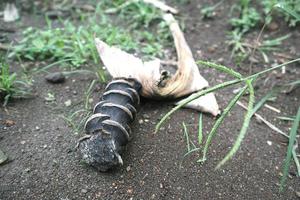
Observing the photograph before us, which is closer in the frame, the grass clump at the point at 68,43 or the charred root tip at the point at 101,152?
the charred root tip at the point at 101,152

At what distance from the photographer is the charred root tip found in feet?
4.16

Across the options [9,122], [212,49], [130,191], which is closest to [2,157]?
[9,122]

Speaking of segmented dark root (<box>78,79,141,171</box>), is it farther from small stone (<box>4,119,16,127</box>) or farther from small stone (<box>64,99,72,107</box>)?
small stone (<box>4,119,16,127</box>)

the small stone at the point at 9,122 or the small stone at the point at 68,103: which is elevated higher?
the small stone at the point at 9,122

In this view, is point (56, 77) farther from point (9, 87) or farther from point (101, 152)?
point (101, 152)

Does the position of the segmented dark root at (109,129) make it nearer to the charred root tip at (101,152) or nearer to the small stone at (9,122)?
the charred root tip at (101,152)

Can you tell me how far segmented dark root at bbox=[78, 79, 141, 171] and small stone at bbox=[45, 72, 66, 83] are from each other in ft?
1.34

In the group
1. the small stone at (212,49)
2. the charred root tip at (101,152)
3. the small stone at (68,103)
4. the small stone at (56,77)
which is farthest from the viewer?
the small stone at (212,49)

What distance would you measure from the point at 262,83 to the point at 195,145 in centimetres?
68

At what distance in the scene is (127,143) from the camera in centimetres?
140

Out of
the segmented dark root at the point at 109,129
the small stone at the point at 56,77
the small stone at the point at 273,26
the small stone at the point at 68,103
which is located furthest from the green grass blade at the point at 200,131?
the small stone at the point at 273,26

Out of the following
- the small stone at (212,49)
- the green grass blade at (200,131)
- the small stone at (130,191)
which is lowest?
the small stone at (212,49)

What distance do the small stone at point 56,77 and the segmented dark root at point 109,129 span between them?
410mm

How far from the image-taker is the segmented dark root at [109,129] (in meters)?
1.27
